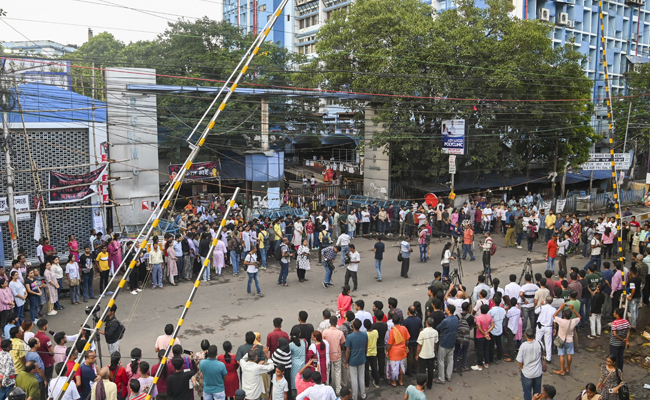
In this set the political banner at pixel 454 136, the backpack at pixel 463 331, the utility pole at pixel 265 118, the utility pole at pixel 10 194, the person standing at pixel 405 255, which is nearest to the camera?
the backpack at pixel 463 331

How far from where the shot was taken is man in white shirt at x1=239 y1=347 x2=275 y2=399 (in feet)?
24.7

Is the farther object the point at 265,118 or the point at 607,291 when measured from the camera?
the point at 265,118

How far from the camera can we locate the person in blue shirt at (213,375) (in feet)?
24.9

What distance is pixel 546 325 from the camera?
10109 millimetres

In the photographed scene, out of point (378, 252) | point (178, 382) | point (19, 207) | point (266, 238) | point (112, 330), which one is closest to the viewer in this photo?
point (178, 382)

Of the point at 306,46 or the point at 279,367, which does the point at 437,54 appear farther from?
the point at 306,46

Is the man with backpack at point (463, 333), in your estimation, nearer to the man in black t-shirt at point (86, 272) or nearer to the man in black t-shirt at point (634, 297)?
the man in black t-shirt at point (634, 297)

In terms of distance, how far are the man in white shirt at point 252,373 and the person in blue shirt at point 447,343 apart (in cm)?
342

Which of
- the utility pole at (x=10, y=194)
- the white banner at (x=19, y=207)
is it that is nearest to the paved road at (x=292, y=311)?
the utility pole at (x=10, y=194)

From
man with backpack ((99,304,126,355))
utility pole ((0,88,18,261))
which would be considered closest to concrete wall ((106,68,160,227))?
utility pole ((0,88,18,261))

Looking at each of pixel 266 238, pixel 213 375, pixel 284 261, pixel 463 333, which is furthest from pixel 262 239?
pixel 213 375

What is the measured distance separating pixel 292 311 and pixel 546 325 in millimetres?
6166

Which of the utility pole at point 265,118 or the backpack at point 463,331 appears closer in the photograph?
the backpack at point 463,331

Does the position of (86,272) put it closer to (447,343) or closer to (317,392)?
(317,392)
